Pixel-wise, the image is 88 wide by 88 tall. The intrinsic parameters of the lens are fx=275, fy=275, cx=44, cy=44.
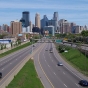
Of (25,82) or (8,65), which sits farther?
(8,65)

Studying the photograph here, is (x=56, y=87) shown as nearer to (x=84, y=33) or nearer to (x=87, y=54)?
(x=87, y=54)

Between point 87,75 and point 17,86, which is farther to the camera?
point 87,75

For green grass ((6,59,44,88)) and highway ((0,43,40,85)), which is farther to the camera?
highway ((0,43,40,85))

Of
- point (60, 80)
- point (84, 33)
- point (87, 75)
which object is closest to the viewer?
point (60, 80)

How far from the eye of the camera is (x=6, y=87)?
1318 inches

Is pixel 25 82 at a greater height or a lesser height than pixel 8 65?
greater

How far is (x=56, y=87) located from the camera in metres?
41.0

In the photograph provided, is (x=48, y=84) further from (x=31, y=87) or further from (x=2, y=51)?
(x=2, y=51)

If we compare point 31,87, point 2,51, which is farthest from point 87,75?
point 2,51

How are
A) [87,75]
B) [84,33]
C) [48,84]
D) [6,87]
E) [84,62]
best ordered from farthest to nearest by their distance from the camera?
[84,33] < [84,62] < [87,75] < [48,84] < [6,87]

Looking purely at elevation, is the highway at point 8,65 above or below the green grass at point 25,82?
below

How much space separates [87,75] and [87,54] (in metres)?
22.9

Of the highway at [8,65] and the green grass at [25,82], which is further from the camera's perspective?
the highway at [8,65]

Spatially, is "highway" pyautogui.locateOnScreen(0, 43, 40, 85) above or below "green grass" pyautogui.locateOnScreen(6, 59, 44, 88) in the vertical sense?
below
